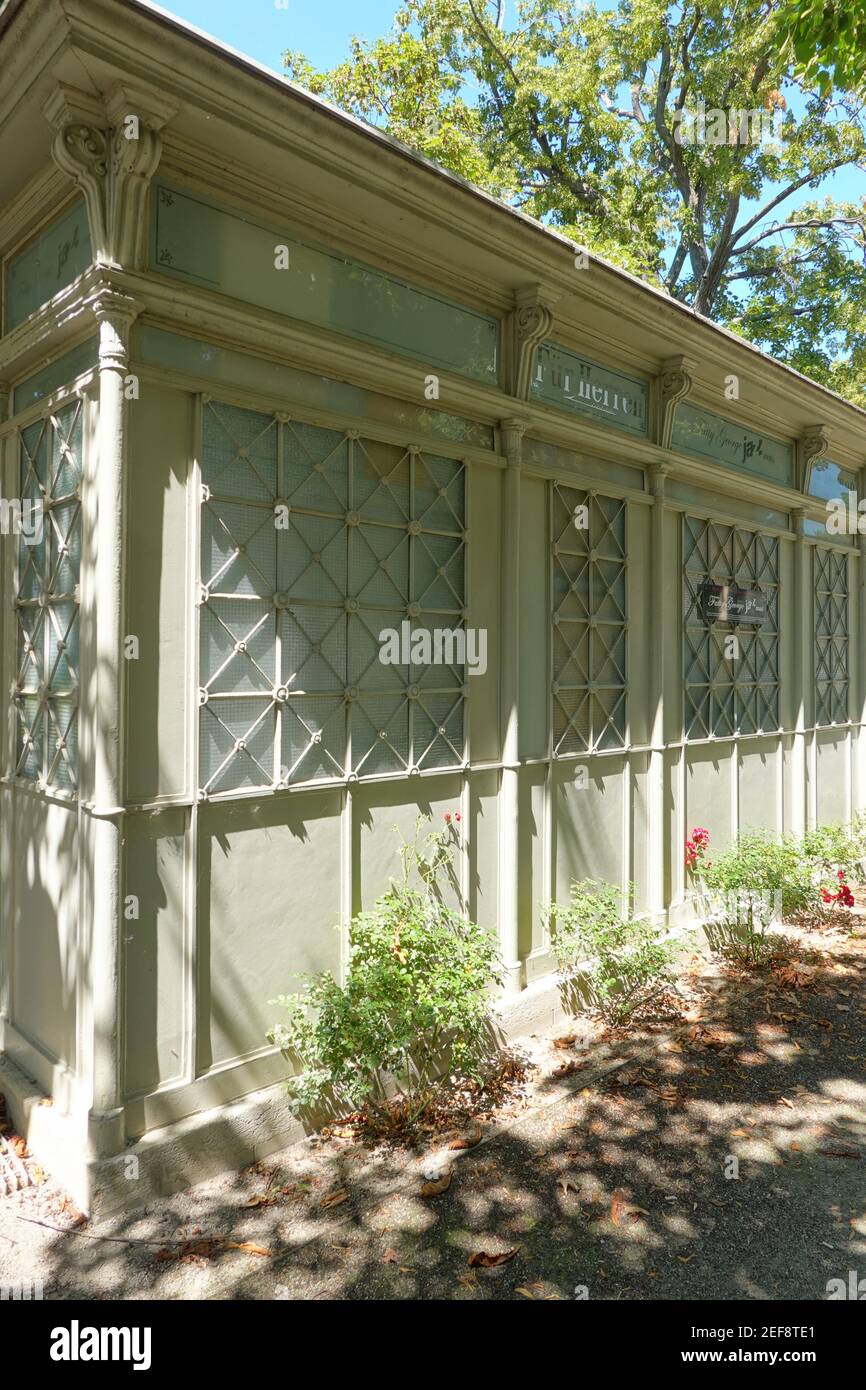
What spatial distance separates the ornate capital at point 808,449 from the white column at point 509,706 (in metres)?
4.42

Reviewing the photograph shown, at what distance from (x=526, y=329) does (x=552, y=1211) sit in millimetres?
4725

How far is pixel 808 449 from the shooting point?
8.17 meters

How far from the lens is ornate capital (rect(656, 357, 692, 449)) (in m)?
6.24

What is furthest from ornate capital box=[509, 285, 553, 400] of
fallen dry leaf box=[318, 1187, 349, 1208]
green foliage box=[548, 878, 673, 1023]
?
fallen dry leaf box=[318, 1187, 349, 1208]

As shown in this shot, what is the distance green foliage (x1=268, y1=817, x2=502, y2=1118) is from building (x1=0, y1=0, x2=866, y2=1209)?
150 millimetres

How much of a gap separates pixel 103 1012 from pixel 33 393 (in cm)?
304

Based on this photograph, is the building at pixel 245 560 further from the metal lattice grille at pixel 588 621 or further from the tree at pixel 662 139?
the tree at pixel 662 139

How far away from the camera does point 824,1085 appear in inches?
183

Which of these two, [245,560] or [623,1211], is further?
[245,560]

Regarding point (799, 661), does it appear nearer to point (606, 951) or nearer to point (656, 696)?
point (656, 696)

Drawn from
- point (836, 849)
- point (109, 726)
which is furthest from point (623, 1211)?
point (836, 849)

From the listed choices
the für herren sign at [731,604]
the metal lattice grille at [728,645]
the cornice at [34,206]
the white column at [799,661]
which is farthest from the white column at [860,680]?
the cornice at [34,206]

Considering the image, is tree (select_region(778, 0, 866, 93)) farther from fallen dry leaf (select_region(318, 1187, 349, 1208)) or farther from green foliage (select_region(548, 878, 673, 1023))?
fallen dry leaf (select_region(318, 1187, 349, 1208))
